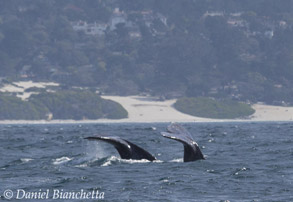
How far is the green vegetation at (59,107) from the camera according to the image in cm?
15962

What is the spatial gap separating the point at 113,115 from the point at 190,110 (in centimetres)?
1408

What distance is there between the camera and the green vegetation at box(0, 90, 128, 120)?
6284 inches

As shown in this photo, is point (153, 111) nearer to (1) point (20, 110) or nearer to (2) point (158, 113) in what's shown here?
(2) point (158, 113)

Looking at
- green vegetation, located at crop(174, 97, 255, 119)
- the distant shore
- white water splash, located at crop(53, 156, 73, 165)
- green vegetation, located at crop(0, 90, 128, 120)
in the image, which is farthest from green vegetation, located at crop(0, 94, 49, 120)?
white water splash, located at crop(53, 156, 73, 165)

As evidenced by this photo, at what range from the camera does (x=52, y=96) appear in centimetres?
16638

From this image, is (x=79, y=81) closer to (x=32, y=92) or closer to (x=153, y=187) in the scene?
(x=32, y=92)

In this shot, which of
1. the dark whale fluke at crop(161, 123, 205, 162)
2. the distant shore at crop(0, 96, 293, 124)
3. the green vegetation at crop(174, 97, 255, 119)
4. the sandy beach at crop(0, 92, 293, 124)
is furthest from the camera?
the green vegetation at crop(174, 97, 255, 119)

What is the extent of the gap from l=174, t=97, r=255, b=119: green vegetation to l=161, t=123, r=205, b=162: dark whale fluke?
13271 cm

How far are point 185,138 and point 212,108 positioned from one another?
454ft

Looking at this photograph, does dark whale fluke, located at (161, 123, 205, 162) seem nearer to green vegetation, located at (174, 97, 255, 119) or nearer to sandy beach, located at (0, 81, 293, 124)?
sandy beach, located at (0, 81, 293, 124)

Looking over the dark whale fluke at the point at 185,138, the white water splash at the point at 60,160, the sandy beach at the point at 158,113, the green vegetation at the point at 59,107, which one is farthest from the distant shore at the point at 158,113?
the dark whale fluke at the point at 185,138

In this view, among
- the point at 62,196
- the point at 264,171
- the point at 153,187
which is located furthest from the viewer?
the point at 264,171

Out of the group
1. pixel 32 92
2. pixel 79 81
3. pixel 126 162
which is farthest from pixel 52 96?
pixel 126 162

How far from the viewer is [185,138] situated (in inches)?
1163
